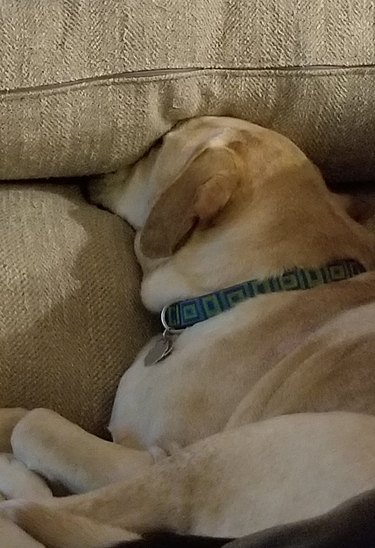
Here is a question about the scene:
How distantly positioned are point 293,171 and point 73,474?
0.63 meters

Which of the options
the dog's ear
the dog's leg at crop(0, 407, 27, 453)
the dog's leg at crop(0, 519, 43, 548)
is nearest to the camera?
the dog's leg at crop(0, 519, 43, 548)

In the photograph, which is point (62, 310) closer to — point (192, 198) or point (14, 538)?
point (192, 198)

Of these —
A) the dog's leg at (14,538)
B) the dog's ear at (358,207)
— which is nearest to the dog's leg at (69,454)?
the dog's leg at (14,538)

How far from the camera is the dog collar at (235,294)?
1.49 meters

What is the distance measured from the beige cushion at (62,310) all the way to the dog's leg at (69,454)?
92 millimetres

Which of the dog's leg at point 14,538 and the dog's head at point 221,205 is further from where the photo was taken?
the dog's head at point 221,205

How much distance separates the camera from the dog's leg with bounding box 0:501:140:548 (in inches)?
41.9

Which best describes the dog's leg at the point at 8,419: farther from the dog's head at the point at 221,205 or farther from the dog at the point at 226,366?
the dog's head at the point at 221,205

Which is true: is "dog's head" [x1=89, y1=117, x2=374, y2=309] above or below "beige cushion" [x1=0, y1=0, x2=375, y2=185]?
below

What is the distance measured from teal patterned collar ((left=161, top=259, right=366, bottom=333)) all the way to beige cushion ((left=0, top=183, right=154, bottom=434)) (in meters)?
0.12

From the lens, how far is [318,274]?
149 centimetres

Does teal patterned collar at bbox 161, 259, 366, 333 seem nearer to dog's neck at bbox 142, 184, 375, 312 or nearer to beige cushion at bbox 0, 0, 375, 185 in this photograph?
dog's neck at bbox 142, 184, 375, 312

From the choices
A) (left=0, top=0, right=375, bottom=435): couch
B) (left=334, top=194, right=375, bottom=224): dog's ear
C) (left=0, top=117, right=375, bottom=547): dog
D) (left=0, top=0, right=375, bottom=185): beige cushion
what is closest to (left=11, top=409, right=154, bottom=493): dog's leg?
(left=0, top=117, right=375, bottom=547): dog

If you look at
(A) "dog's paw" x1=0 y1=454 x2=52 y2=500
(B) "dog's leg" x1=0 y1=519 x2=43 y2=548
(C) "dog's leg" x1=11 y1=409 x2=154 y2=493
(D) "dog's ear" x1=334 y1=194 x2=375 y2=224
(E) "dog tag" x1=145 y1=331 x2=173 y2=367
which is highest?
(D) "dog's ear" x1=334 y1=194 x2=375 y2=224
